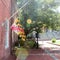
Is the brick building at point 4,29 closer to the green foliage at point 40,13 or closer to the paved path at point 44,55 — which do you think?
the paved path at point 44,55

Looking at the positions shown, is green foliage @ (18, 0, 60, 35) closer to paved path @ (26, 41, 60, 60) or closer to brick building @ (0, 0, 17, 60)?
paved path @ (26, 41, 60, 60)

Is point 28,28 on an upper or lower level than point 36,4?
lower

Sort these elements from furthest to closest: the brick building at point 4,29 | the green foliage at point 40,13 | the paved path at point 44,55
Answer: the green foliage at point 40,13 < the paved path at point 44,55 < the brick building at point 4,29

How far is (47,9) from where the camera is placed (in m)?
28.2

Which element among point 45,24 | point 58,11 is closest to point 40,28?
point 45,24

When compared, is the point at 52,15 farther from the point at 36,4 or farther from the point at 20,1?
the point at 20,1

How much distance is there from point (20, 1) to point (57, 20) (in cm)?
517

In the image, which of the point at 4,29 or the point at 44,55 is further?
the point at 44,55

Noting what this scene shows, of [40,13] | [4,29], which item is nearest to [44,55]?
[4,29]

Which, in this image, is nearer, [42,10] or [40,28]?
[42,10]

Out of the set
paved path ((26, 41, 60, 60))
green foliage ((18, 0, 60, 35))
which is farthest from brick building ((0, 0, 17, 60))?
green foliage ((18, 0, 60, 35))

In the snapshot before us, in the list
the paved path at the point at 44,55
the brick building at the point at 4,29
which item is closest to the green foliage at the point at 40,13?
the paved path at the point at 44,55

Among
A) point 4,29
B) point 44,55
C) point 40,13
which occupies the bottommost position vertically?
point 44,55

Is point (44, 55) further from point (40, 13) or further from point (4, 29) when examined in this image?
point (40, 13)
